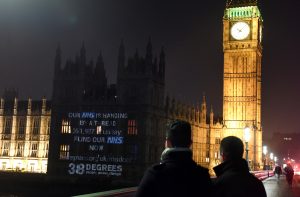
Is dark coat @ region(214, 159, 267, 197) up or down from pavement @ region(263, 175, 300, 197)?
up

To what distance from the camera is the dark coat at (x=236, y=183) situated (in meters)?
4.49

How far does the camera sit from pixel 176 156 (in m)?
3.94

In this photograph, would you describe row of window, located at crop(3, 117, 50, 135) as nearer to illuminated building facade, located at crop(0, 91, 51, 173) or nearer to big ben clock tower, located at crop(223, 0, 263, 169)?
illuminated building facade, located at crop(0, 91, 51, 173)

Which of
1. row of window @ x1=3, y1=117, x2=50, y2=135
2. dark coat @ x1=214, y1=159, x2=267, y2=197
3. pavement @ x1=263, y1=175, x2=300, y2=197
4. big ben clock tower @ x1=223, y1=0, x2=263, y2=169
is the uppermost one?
big ben clock tower @ x1=223, y1=0, x2=263, y2=169

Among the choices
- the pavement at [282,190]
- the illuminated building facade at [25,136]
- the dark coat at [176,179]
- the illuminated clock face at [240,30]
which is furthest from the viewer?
the illuminated clock face at [240,30]

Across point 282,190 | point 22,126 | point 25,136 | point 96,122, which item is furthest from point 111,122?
point 282,190

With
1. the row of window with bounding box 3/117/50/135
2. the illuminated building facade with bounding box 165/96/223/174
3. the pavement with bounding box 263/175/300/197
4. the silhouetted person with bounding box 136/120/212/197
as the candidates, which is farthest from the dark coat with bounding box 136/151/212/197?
the row of window with bounding box 3/117/50/135

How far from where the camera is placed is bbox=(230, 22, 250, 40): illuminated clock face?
262ft

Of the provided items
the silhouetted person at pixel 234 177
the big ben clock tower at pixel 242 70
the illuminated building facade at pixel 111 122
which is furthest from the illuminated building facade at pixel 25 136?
the silhouetted person at pixel 234 177

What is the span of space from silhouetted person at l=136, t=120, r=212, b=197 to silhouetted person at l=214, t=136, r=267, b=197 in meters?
0.49

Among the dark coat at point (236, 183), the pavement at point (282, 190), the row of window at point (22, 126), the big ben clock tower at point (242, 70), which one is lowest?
the pavement at point (282, 190)

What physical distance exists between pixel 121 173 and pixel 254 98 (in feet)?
114

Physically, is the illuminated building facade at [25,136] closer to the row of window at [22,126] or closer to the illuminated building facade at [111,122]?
the row of window at [22,126]

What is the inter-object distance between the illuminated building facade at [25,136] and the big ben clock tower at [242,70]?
1117 inches
